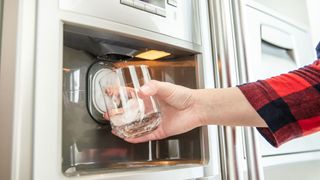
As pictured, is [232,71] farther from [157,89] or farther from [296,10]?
[296,10]

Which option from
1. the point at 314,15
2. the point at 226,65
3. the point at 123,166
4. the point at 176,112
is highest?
the point at 314,15

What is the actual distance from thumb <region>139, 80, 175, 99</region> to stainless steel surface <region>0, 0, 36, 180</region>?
0.69 ft

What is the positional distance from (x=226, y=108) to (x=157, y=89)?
16cm

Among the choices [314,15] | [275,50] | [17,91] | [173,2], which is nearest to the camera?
[17,91]

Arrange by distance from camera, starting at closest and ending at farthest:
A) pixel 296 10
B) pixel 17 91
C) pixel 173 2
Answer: pixel 17 91 → pixel 173 2 → pixel 296 10

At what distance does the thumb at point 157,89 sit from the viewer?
0.62 m

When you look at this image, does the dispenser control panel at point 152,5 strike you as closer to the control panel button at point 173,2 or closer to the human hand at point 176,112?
the control panel button at point 173,2

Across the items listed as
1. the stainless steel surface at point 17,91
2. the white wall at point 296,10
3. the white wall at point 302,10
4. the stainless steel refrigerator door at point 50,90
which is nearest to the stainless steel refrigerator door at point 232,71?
the stainless steel refrigerator door at point 50,90

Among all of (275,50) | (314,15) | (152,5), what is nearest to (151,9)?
(152,5)

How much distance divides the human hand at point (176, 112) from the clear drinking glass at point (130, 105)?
5 centimetres

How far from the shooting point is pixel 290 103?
655 mm

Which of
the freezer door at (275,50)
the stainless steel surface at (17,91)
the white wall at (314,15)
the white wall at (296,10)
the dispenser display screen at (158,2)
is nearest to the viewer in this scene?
the stainless steel surface at (17,91)

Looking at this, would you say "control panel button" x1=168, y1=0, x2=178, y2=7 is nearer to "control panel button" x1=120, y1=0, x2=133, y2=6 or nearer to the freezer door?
"control panel button" x1=120, y1=0, x2=133, y2=6

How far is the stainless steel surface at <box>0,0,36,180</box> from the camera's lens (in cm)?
46
